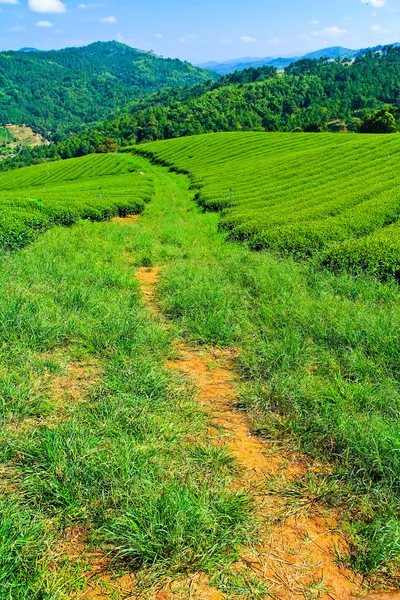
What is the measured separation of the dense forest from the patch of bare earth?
78.5 meters

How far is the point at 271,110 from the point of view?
11200 centimetres

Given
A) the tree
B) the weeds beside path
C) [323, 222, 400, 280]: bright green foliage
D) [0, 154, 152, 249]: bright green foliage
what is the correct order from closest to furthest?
the weeds beside path, [323, 222, 400, 280]: bright green foliage, [0, 154, 152, 249]: bright green foliage, the tree

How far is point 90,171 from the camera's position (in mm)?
63688

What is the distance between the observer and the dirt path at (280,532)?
2924 millimetres

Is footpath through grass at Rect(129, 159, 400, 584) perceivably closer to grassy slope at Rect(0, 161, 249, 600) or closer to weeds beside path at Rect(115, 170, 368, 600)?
weeds beside path at Rect(115, 170, 368, 600)

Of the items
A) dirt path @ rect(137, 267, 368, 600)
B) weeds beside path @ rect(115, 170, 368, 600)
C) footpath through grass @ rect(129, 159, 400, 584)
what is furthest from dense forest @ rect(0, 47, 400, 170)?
dirt path @ rect(137, 267, 368, 600)

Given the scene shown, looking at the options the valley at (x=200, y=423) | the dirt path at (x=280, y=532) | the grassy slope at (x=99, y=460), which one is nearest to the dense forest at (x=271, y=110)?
the valley at (x=200, y=423)

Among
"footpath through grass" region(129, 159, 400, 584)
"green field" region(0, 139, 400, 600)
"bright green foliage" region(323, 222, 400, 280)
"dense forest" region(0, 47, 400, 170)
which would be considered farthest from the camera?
"dense forest" region(0, 47, 400, 170)

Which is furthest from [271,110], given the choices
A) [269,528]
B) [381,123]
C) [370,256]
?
[269,528]

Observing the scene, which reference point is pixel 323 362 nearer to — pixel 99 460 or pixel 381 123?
pixel 99 460

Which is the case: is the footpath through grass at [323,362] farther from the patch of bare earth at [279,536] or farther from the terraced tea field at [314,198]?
the terraced tea field at [314,198]

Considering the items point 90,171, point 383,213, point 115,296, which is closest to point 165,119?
point 90,171

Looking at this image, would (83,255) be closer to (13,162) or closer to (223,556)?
(223,556)

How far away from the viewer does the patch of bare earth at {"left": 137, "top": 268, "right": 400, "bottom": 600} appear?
9.50 ft
